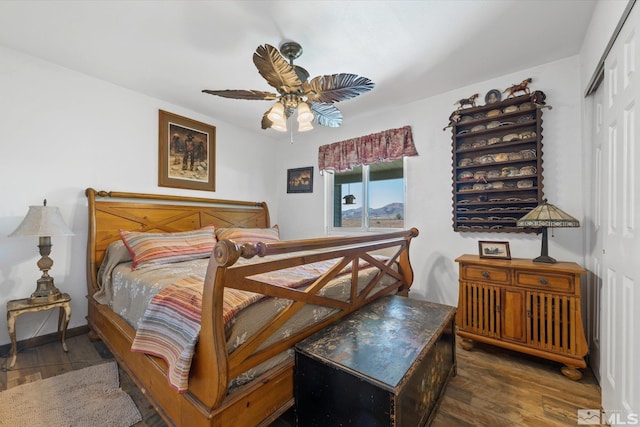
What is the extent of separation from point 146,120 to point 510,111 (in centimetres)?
380

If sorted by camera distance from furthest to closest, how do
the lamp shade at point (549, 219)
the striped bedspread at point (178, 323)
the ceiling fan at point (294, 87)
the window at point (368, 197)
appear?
the window at point (368, 197) → the lamp shade at point (549, 219) → the ceiling fan at point (294, 87) → the striped bedspread at point (178, 323)

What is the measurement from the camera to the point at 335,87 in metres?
1.79

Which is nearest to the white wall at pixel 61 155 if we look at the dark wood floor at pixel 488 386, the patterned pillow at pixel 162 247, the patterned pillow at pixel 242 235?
the dark wood floor at pixel 488 386

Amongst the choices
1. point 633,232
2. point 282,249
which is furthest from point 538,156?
point 282,249

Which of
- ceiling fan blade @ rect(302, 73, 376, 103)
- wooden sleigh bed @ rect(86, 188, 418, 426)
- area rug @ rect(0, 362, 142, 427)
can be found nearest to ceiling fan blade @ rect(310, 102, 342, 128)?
ceiling fan blade @ rect(302, 73, 376, 103)

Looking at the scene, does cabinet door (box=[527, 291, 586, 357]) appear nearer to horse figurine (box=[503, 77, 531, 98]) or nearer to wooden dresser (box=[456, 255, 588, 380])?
wooden dresser (box=[456, 255, 588, 380])

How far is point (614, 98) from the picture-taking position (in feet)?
4.58

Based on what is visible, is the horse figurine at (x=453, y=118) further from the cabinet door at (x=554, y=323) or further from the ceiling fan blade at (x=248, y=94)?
the ceiling fan blade at (x=248, y=94)

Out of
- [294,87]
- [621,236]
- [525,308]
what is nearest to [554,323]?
[525,308]

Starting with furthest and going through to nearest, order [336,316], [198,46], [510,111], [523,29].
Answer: [510,111], [198,46], [523,29], [336,316]

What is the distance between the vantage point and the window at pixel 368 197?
3279mm

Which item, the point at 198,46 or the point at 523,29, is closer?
the point at 523,29

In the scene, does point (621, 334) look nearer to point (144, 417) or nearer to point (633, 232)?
point (633, 232)

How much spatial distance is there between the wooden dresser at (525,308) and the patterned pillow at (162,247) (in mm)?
2503
